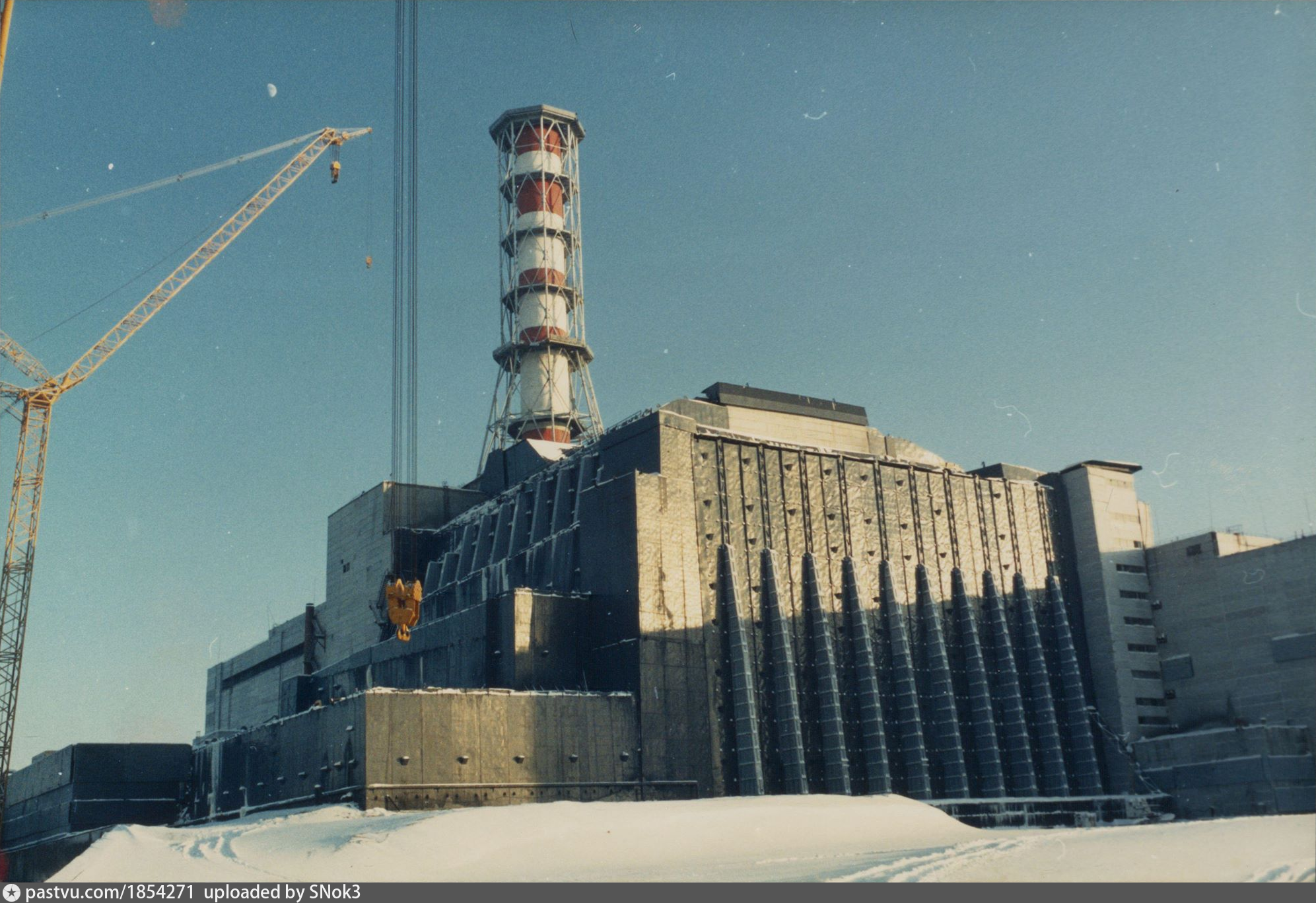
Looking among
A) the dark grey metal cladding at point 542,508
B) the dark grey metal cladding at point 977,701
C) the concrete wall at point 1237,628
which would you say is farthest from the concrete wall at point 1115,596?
the dark grey metal cladding at point 542,508

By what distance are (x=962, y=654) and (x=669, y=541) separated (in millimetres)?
23172

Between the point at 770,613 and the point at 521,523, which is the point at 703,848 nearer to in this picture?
the point at 770,613

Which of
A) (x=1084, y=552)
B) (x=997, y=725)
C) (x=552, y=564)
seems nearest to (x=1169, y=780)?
(x=997, y=725)

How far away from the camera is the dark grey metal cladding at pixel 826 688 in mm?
67562

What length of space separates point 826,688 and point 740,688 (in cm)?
649

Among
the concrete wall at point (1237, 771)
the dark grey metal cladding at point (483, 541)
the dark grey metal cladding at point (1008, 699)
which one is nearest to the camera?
the concrete wall at point (1237, 771)

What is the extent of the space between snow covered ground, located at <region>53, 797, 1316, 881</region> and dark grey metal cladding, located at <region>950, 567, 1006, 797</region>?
25.1 m

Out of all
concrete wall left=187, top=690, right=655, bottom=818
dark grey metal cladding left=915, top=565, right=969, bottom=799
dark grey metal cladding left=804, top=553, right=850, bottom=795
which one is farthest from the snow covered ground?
dark grey metal cladding left=915, top=565, right=969, bottom=799

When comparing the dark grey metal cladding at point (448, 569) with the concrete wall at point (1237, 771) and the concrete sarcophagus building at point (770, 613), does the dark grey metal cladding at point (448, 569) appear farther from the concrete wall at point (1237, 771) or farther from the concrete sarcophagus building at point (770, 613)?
the concrete wall at point (1237, 771)

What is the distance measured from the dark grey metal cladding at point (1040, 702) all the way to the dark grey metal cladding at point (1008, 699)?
98 centimetres

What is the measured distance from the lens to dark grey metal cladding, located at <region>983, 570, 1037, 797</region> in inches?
2968

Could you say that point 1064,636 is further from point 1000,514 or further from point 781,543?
point 781,543

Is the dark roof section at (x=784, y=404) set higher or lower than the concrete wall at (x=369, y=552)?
higher

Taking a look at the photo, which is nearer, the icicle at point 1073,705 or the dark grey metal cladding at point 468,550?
the icicle at point 1073,705
